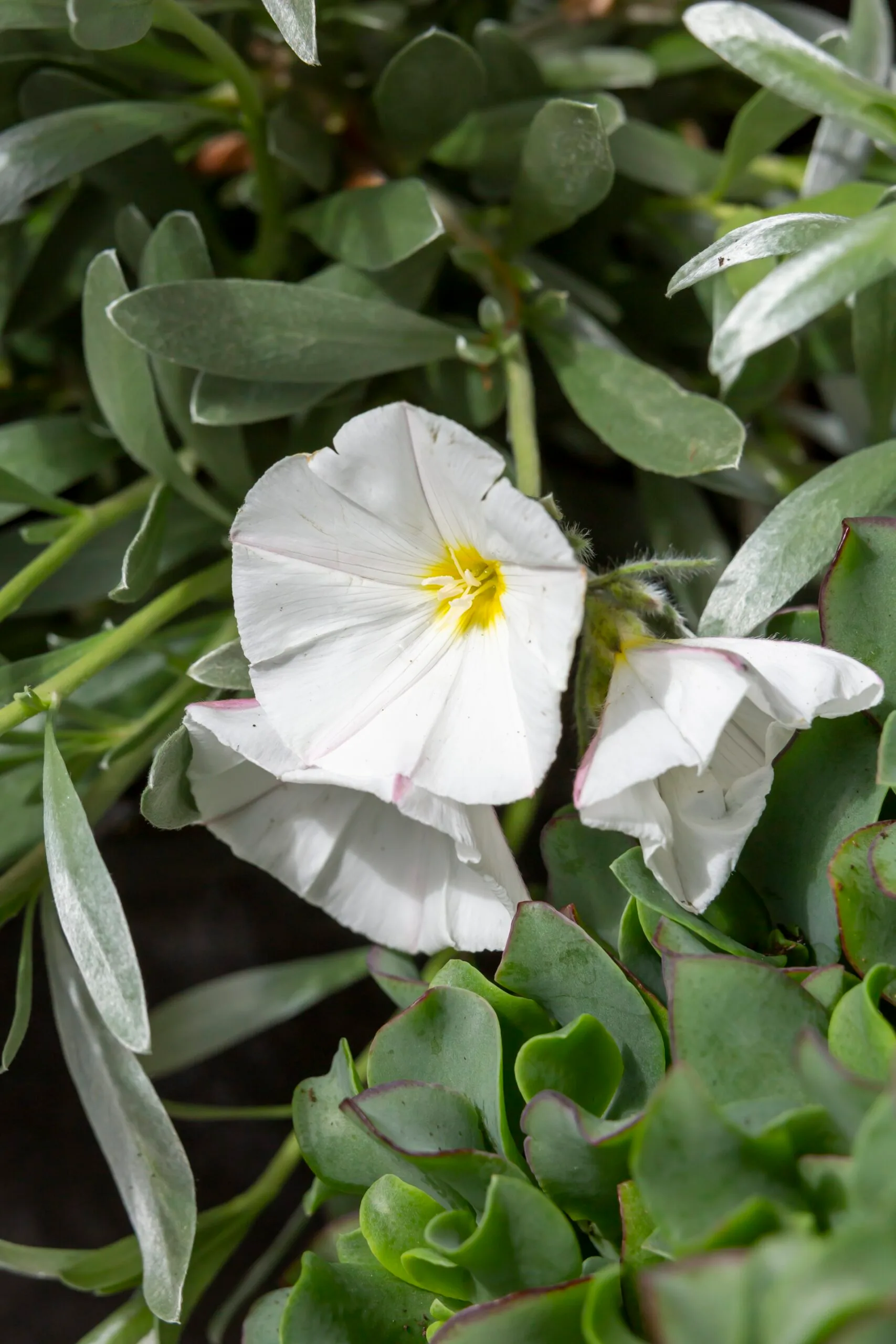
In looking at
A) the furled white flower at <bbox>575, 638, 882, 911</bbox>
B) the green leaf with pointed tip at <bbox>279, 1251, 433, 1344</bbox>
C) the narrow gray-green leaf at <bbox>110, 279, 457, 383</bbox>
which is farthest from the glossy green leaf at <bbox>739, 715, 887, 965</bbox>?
the narrow gray-green leaf at <bbox>110, 279, 457, 383</bbox>

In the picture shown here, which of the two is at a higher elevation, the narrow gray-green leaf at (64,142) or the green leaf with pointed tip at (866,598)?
the narrow gray-green leaf at (64,142)

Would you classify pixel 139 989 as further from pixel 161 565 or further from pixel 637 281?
pixel 637 281

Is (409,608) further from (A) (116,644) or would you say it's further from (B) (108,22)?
(B) (108,22)

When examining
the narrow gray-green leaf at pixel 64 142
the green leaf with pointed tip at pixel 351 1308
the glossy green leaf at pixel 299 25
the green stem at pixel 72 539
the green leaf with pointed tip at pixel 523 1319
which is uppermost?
the glossy green leaf at pixel 299 25

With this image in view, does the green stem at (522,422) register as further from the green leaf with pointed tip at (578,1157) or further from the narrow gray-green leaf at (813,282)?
the green leaf with pointed tip at (578,1157)

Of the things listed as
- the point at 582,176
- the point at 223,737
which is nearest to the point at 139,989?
the point at 223,737

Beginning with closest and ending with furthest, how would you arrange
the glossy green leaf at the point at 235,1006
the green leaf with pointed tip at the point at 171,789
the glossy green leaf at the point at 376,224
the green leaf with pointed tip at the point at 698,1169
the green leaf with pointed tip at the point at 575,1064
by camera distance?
1. the green leaf with pointed tip at the point at 698,1169
2. the green leaf with pointed tip at the point at 575,1064
3. the green leaf with pointed tip at the point at 171,789
4. the glossy green leaf at the point at 376,224
5. the glossy green leaf at the point at 235,1006

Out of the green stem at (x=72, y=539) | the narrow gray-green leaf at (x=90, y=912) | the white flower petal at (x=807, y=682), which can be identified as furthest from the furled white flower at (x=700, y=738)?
the green stem at (x=72, y=539)

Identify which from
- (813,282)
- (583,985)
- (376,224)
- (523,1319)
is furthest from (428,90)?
(523,1319)

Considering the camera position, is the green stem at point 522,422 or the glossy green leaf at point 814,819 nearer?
the glossy green leaf at point 814,819
